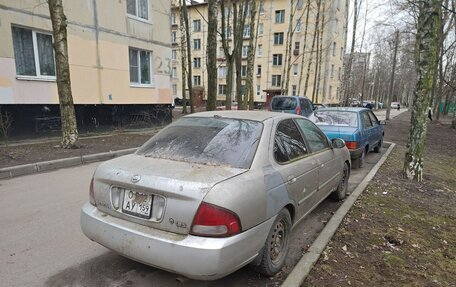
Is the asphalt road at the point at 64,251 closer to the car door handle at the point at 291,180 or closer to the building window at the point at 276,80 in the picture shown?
the car door handle at the point at 291,180

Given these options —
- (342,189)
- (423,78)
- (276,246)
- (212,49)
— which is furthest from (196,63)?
(276,246)

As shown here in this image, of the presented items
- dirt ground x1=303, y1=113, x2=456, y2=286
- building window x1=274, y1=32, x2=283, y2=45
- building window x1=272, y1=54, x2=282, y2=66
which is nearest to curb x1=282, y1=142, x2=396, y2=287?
dirt ground x1=303, y1=113, x2=456, y2=286

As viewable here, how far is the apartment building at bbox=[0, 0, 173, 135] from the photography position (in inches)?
397

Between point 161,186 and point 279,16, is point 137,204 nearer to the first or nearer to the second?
point 161,186

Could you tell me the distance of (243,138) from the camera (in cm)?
304

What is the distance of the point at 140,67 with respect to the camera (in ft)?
48.7

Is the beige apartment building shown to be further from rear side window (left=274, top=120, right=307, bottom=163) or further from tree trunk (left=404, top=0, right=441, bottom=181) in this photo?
rear side window (left=274, top=120, right=307, bottom=163)

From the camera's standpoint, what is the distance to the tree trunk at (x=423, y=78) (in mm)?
6084

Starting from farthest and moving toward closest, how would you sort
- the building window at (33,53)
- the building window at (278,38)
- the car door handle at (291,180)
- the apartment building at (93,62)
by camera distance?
the building window at (278,38) → the building window at (33,53) → the apartment building at (93,62) → the car door handle at (291,180)

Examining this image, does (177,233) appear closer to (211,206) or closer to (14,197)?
(211,206)

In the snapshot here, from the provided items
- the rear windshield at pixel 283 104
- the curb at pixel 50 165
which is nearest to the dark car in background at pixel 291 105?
the rear windshield at pixel 283 104

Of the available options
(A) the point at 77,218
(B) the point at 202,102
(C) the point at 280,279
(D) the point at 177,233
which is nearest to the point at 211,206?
(D) the point at 177,233

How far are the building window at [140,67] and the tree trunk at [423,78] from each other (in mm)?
11882

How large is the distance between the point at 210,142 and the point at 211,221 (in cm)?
98
